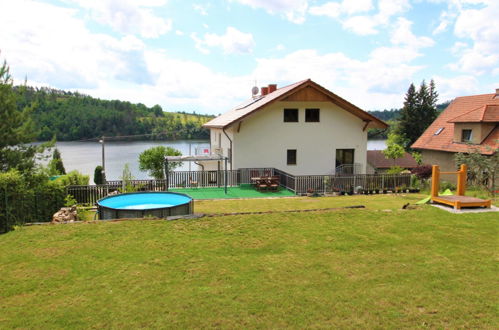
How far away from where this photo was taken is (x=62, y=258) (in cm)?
746

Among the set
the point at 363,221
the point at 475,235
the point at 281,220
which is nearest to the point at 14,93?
the point at 281,220

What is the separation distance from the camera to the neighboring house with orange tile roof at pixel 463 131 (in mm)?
25281

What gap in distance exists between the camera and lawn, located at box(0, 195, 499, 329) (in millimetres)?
5359

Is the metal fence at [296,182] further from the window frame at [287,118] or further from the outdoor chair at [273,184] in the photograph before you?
the window frame at [287,118]

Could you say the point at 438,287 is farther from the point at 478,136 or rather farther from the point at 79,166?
the point at 79,166

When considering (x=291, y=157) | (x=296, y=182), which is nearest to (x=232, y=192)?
(x=296, y=182)

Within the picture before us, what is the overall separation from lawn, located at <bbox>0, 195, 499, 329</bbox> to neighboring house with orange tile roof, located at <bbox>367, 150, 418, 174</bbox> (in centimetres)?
2610

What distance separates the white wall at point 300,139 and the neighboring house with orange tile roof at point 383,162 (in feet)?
36.8

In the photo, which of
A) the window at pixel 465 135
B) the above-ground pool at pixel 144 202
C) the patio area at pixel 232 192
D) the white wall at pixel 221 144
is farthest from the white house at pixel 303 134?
the above-ground pool at pixel 144 202

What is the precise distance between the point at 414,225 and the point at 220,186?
537 inches

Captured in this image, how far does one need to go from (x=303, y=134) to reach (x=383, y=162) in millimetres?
16094

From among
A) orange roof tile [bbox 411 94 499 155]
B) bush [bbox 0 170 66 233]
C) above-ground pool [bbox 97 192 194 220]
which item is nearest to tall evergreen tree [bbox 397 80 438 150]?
orange roof tile [bbox 411 94 499 155]

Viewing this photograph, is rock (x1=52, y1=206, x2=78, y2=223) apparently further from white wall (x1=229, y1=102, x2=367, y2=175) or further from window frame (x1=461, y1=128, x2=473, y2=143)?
window frame (x1=461, y1=128, x2=473, y2=143)

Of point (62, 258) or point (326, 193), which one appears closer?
point (62, 258)
